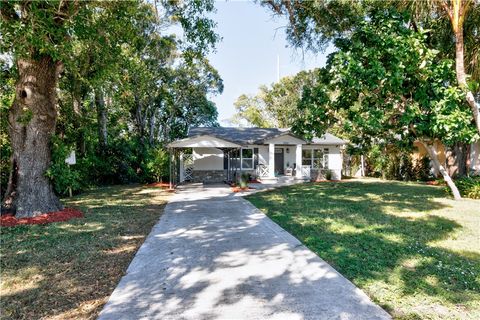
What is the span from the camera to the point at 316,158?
24297 mm

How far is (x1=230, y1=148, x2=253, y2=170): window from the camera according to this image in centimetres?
2225

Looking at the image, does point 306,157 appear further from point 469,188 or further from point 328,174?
point 469,188

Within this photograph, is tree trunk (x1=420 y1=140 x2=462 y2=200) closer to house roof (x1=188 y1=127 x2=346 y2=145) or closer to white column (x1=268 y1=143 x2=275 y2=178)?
house roof (x1=188 y1=127 x2=346 y2=145)

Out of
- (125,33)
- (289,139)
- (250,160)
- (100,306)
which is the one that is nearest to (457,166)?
(289,139)

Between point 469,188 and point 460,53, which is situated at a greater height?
point 460,53

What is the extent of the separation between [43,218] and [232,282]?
6.85 metres

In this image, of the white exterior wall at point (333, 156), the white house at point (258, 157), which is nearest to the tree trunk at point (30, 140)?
the white house at point (258, 157)

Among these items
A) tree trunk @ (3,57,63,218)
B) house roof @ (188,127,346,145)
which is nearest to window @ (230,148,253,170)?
house roof @ (188,127,346,145)

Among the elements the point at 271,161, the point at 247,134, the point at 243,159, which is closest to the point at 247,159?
the point at 243,159

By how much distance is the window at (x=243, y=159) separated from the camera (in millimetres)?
22250

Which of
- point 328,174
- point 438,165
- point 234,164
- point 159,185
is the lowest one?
point 159,185

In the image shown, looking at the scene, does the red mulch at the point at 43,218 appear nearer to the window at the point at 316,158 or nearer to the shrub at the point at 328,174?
the shrub at the point at 328,174

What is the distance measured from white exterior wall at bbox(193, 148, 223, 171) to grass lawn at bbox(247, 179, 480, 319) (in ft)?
35.5

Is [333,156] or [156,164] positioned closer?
[156,164]
